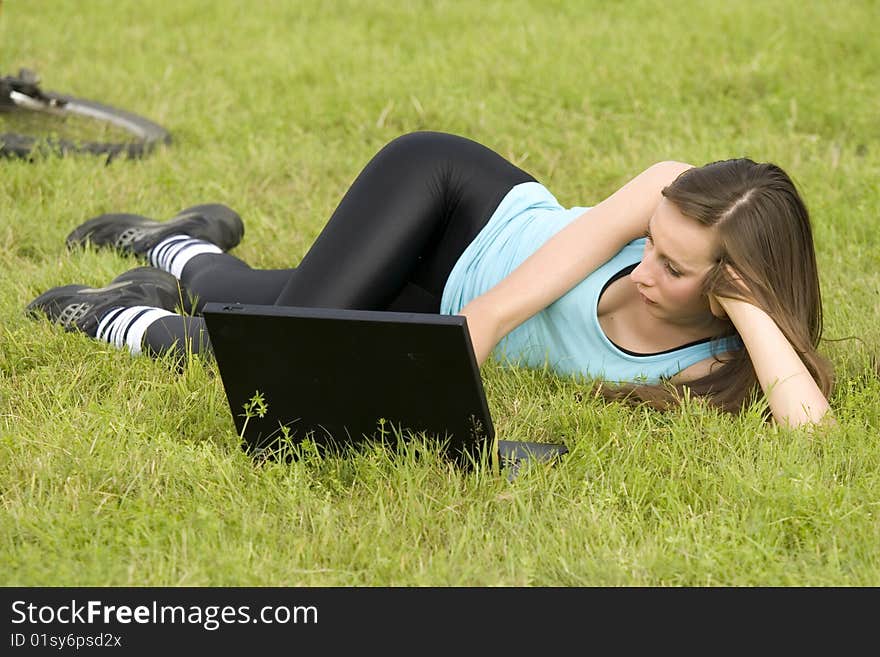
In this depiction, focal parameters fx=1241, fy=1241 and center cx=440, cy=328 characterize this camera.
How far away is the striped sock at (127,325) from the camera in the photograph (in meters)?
3.75

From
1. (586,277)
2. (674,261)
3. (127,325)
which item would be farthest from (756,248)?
(127,325)

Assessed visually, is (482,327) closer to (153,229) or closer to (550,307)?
(550,307)

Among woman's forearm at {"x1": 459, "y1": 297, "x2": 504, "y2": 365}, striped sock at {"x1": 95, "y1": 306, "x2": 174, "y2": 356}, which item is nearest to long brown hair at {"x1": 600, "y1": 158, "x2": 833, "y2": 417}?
woman's forearm at {"x1": 459, "y1": 297, "x2": 504, "y2": 365}

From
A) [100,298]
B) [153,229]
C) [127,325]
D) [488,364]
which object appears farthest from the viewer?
[153,229]

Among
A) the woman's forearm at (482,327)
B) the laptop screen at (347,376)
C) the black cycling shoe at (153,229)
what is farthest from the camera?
the black cycling shoe at (153,229)

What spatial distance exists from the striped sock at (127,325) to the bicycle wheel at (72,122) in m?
2.00

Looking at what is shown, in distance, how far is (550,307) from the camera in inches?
140

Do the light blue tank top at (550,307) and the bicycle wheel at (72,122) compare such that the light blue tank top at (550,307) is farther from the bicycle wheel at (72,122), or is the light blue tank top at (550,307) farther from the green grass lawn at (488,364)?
the bicycle wheel at (72,122)

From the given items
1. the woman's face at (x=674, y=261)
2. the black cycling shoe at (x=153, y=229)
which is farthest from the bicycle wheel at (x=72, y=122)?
the woman's face at (x=674, y=261)

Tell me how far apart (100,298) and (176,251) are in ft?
1.60

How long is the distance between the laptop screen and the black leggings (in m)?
0.45

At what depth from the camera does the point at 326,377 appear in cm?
293
